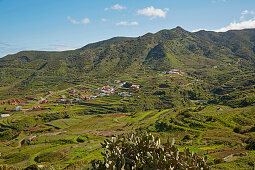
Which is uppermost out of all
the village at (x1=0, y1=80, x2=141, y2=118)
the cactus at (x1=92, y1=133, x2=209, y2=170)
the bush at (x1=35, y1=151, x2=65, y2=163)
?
the cactus at (x1=92, y1=133, x2=209, y2=170)

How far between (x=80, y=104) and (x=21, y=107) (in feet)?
131

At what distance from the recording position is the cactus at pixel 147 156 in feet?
33.0

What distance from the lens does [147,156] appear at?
10.8 meters

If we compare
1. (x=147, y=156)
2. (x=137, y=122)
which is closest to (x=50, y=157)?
(x=137, y=122)

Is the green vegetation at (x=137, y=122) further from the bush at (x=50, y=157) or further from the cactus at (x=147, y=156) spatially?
the cactus at (x=147, y=156)

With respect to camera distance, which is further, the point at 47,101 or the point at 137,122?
the point at 47,101

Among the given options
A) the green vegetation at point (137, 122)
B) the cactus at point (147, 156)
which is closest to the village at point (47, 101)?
the green vegetation at point (137, 122)

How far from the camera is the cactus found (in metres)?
10.0

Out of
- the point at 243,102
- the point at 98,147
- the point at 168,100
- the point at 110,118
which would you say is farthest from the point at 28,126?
the point at 243,102

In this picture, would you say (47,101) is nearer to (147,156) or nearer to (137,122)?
(137,122)

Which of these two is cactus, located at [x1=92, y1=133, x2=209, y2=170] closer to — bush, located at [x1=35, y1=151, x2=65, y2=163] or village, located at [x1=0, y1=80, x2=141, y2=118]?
bush, located at [x1=35, y1=151, x2=65, y2=163]

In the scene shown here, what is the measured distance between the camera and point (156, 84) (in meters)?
141

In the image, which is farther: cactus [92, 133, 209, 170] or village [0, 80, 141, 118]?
village [0, 80, 141, 118]

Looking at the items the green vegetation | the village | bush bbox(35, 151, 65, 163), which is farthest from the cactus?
the village
